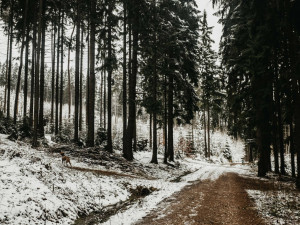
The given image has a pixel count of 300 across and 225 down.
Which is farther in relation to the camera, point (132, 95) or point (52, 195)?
point (132, 95)

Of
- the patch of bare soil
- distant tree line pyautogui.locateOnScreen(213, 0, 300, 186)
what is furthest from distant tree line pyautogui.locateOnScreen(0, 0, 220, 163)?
the patch of bare soil

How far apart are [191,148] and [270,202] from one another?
47.2 m

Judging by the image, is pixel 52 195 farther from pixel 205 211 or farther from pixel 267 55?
pixel 267 55

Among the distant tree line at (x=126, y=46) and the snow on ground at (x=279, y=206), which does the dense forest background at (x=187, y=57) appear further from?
the snow on ground at (x=279, y=206)

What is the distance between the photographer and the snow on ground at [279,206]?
20.0 feet

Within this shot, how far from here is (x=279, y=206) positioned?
743 centimetres

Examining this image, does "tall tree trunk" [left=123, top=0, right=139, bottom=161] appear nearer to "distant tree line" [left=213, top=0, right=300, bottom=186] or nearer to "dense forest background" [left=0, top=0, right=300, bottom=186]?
"dense forest background" [left=0, top=0, right=300, bottom=186]

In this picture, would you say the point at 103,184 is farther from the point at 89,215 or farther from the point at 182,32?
the point at 182,32

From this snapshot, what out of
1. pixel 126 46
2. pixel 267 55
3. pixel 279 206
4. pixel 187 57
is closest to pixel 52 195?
pixel 279 206

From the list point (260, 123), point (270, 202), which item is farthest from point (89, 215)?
point (260, 123)

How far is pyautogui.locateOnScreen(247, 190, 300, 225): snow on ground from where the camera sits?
6.11 m

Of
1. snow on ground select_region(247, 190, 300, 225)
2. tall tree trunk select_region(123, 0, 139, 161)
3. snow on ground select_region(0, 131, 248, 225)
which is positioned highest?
tall tree trunk select_region(123, 0, 139, 161)

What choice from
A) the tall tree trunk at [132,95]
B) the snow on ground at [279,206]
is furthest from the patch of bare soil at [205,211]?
the tall tree trunk at [132,95]

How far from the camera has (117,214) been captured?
20.6 ft
